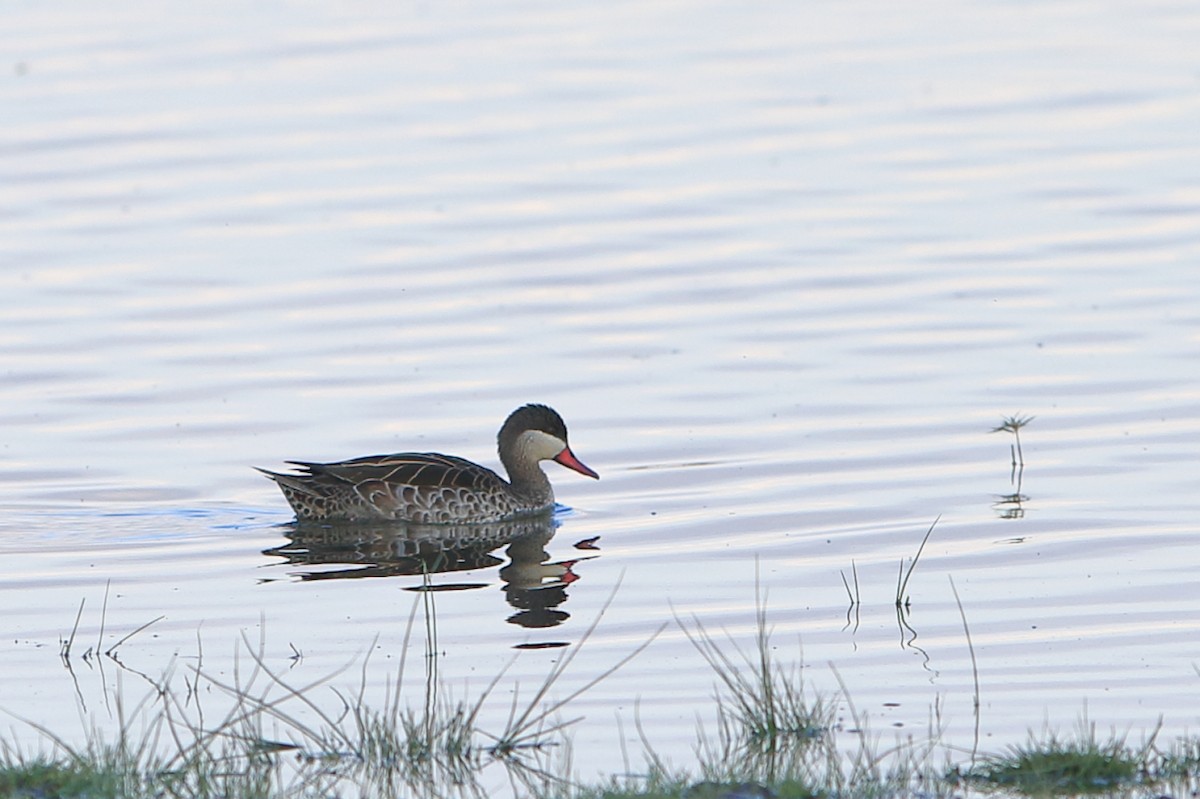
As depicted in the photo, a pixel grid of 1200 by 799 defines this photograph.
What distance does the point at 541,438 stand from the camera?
14.4 metres

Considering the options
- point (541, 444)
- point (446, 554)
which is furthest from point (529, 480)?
point (446, 554)

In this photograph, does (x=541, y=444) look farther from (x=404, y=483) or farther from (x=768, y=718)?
(x=768, y=718)

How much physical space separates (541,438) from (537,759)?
20.6 ft

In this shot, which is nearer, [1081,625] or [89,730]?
[89,730]

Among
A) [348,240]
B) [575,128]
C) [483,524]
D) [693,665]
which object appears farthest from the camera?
[575,128]

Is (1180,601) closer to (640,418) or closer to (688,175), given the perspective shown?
(640,418)

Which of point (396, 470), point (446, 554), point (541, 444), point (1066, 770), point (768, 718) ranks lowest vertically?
point (1066, 770)

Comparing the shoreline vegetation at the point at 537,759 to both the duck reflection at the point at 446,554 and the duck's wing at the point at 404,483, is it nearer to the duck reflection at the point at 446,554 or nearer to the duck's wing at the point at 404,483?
the duck reflection at the point at 446,554

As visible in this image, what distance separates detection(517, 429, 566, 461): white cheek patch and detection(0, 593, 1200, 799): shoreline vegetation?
5.25 m

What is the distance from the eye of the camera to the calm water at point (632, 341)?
10.7 metres

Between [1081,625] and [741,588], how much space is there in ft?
6.08

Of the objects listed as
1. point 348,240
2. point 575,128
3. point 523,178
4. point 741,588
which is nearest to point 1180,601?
point 741,588

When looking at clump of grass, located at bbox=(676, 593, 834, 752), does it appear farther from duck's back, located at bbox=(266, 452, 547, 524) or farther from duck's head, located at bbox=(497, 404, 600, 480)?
duck's head, located at bbox=(497, 404, 600, 480)

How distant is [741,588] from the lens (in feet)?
38.0
